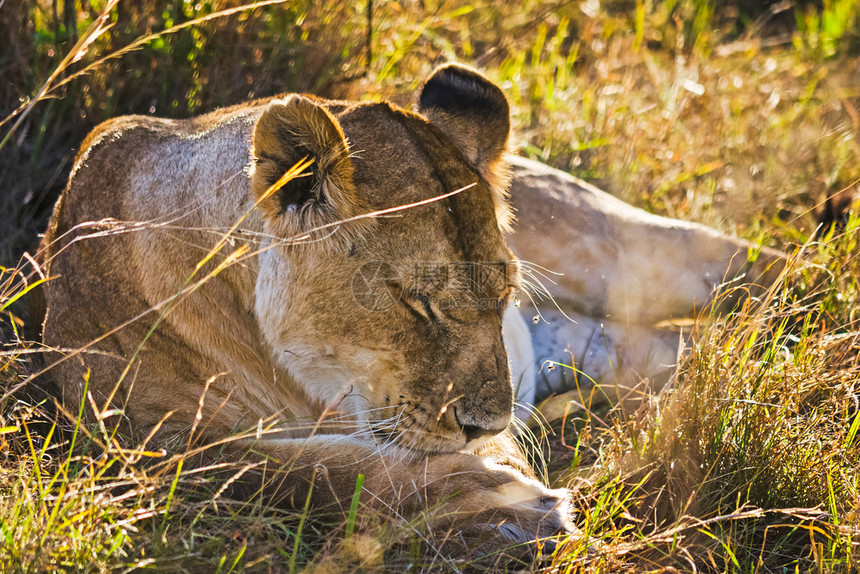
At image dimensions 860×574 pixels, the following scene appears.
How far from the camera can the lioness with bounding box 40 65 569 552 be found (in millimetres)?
2307

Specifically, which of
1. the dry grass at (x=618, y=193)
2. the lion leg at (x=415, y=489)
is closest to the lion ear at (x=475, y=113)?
the dry grass at (x=618, y=193)

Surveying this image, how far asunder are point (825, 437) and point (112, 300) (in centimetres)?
232

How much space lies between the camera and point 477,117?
2809 mm

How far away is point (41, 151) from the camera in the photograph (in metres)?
4.25

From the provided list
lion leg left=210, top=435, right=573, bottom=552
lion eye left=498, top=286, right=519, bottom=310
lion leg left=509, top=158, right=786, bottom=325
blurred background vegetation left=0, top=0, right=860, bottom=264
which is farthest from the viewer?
blurred background vegetation left=0, top=0, right=860, bottom=264

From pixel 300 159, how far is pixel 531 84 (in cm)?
377

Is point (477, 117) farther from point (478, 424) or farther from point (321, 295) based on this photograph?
point (478, 424)

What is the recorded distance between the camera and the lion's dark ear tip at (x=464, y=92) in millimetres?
2807

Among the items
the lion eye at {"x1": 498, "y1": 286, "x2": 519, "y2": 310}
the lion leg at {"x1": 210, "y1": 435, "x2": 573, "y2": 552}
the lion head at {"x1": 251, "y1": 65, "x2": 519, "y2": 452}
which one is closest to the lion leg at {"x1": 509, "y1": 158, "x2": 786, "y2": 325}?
the lion eye at {"x1": 498, "y1": 286, "x2": 519, "y2": 310}

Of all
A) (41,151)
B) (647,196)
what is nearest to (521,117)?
(647,196)

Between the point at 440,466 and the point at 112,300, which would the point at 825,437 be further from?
the point at 112,300

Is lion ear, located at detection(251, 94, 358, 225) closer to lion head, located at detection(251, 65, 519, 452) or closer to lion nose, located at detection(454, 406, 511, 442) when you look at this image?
lion head, located at detection(251, 65, 519, 452)

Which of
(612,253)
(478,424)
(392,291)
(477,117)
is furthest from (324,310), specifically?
(612,253)

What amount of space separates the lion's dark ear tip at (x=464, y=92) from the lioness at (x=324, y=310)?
0.23 meters
